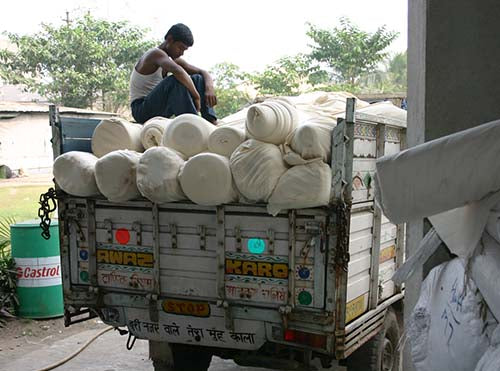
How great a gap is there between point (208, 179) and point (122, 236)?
2.76 feet

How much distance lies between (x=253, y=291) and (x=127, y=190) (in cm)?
102

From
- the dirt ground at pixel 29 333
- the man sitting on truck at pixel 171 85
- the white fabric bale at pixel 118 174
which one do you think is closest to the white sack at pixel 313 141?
the white fabric bale at pixel 118 174

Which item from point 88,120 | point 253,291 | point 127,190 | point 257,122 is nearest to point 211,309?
point 253,291

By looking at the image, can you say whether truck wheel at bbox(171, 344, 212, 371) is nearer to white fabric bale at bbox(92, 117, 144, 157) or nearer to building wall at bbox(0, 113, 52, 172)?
white fabric bale at bbox(92, 117, 144, 157)

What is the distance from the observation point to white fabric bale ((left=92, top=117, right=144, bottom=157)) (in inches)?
157

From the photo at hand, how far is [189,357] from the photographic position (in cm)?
430

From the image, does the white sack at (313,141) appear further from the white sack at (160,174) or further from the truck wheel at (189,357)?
the truck wheel at (189,357)

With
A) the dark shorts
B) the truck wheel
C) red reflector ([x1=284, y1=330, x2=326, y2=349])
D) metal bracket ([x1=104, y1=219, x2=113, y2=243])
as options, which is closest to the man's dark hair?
the dark shorts

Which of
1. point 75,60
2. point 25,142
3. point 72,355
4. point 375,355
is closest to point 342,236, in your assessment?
point 375,355

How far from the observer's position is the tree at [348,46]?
20.7 m

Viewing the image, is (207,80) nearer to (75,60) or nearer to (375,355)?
(375,355)

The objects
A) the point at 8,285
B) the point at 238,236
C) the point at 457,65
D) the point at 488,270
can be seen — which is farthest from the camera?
the point at 8,285

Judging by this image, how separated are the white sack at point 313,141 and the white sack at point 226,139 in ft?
1.21

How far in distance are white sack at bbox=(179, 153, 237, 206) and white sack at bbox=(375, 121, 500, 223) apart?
1602 mm
